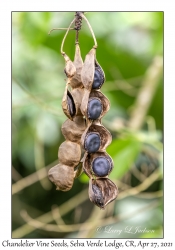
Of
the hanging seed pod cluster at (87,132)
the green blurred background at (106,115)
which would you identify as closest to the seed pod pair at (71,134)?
the hanging seed pod cluster at (87,132)

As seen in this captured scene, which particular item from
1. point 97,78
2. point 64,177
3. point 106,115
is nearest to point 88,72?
point 97,78

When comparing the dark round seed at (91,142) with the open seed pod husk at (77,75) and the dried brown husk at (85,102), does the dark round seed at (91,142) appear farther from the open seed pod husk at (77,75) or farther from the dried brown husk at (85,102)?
the open seed pod husk at (77,75)

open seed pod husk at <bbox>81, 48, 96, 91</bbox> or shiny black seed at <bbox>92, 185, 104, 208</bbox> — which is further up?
open seed pod husk at <bbox>81, 48, 96, 91</bbox>

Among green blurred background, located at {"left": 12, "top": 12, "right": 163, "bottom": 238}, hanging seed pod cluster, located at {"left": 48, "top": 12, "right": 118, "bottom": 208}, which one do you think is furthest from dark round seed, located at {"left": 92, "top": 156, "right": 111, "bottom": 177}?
green blurred background, located at {"left": 12, "top": 12, "right": 163, "bottom": 238}

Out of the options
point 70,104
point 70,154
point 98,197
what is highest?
point 70,104

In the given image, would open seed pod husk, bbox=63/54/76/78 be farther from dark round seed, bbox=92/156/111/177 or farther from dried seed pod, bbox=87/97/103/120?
dark round seed, bbox=92/156/111/177

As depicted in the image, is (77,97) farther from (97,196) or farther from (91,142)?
(97,196)

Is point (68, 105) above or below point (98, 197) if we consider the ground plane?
above

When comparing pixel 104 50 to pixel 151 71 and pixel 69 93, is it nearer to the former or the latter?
pixel 151 71

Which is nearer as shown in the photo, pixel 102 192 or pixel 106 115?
pixel 102 192
